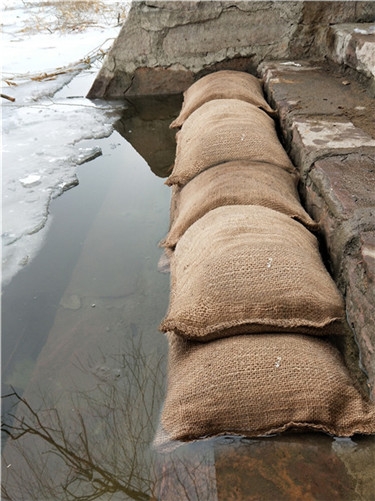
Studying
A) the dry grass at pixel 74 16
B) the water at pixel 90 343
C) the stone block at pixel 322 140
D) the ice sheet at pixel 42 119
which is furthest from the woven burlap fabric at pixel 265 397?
the dry grass at pixel 74 16

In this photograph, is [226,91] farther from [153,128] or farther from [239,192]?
[239,192]

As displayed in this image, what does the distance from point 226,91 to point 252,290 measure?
1.85m

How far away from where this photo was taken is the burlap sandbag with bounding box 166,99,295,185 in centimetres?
211

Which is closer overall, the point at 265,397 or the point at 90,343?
the point at 265,397

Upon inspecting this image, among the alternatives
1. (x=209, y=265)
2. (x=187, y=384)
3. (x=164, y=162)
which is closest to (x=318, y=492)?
(x=187, y=384)

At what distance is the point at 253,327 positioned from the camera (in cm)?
128

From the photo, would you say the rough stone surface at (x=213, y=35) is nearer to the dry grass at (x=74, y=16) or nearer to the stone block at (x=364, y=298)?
the stone block at (x=364, y=298)

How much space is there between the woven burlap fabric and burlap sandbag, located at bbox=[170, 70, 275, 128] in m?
1.89

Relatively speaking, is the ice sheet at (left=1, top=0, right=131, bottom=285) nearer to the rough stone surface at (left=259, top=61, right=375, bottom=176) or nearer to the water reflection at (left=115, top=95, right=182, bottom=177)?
the water reflection at (left=115, top=95, right=182, bottom=177)

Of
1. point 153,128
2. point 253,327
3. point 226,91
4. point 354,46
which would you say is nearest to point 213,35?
point 153,128

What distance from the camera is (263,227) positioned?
5.04 feet

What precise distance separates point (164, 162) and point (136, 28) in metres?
1.32

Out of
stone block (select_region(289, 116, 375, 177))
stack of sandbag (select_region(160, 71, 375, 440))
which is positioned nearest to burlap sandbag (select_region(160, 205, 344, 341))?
stack of sandbag (select_region(160, 71, 375, 440))

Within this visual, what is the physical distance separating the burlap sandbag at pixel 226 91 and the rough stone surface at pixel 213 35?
0.44 meters
